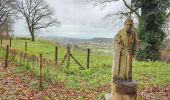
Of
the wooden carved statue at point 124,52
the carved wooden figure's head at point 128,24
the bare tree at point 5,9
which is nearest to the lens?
the carved wooden figure's head at point 128,24

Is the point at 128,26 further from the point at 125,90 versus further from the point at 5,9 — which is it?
the point at 5,9

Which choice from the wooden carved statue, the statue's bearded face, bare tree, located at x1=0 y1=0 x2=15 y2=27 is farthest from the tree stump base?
bare tree, located at x1=0 y1=0 x2=15 y2=27

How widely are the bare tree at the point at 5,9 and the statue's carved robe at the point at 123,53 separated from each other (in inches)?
1956

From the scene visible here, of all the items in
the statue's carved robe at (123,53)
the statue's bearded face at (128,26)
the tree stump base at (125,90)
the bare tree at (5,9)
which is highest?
the bare tree at (5,9)

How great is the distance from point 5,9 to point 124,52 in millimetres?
50769

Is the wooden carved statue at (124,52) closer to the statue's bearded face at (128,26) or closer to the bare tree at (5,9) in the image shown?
the statue's bearded face at (128,26)

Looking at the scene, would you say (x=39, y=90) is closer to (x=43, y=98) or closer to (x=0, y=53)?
(x=43, y=98)

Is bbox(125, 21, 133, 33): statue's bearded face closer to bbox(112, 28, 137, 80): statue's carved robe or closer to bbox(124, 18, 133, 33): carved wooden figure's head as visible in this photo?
bbox(124, 18, 133, 33): carved wooden figure's head

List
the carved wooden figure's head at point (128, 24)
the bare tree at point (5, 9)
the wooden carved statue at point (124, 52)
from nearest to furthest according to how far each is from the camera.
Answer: the carved wooden figure's head at point (128, 24) < the wooden carved statue at point (124, 52) < the bare tree at point (5, 9)

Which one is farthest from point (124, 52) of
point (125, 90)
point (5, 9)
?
point (5, 9)

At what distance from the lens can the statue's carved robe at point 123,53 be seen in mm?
9656

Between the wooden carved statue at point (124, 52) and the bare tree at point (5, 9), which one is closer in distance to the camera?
the wooden carved statue at point (124, 52)

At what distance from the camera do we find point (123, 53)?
9.70 metres

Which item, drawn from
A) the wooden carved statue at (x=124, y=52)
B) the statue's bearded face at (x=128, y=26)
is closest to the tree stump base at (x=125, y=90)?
the wooden carved statue at (x=124, y=52)
